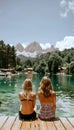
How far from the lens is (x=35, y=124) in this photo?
8133mm

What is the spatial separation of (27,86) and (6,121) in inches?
45.2

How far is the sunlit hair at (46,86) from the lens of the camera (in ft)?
27.8

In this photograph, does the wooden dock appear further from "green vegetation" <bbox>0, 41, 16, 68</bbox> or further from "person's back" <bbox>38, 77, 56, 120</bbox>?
"green vegetation" <bbox>0, 41, 16, 68</bbox>

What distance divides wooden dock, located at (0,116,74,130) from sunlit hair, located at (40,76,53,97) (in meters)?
0.82

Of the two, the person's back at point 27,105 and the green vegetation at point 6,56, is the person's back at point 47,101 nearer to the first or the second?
the person's back at point 27,105

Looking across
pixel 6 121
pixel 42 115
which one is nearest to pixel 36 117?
pixel 42 115

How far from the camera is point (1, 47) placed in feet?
456

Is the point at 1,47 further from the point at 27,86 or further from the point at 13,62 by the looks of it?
the point at 27,86

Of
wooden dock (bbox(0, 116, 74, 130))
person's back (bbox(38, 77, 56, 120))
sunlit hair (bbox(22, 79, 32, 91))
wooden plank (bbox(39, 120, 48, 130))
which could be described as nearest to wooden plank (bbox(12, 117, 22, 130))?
wooden dock (bbox(0, 116, 74, 130))

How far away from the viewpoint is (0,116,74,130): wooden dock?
25.3 feet

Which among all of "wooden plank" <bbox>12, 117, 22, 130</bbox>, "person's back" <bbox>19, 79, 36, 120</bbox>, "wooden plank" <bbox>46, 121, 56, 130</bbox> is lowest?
"wooden plank" <bbox>46, 121, 56, 130</bbox>

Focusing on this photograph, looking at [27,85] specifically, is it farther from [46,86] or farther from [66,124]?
[66,124]

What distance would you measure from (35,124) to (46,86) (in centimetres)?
114

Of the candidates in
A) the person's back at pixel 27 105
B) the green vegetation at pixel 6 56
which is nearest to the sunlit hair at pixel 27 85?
the person's back at pixel 27 105
